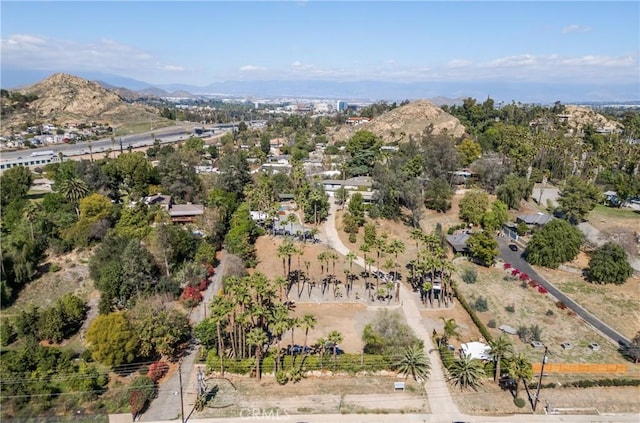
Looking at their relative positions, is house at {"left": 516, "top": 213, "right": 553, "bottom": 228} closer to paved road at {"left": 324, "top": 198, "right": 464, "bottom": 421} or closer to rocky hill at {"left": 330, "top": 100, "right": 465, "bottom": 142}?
paved road at {"left": 324, "top": 198, "right": 464, "bottom": 421}

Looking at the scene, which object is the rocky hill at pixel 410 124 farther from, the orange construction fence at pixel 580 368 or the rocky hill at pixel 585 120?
the orange construction fence at pixel 580 368

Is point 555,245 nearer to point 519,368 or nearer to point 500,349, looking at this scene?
point 500,349

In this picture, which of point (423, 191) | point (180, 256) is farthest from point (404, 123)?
point (180, 256)

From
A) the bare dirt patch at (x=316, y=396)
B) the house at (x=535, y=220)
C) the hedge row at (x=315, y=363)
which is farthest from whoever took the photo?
the house at (x=535, y=220)

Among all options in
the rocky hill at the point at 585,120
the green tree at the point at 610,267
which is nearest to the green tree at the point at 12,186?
the green tree at the point at 610,267

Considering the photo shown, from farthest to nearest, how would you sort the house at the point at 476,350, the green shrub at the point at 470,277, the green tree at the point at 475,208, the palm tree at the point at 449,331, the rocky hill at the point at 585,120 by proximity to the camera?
the rocky hill at the point at 585,120 → the green tree at the point at 475,208 → the green shrub at the point at 470,277 → the palm tree at the point at 449,331 → the house at the point at 476,350

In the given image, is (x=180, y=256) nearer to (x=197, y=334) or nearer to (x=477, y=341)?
(x=197, y=334)
